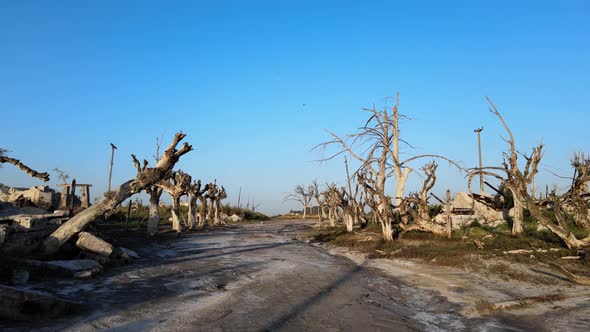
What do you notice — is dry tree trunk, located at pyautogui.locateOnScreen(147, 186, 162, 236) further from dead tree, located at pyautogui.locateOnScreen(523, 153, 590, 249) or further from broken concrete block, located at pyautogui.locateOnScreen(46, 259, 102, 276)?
dead tree, located at pyautogui.locateOnScreen(523, 153, 590, 249)

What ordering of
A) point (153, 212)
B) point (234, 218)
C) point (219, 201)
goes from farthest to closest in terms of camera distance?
point (234, 218) < point (219, 201) < point (153, 212)

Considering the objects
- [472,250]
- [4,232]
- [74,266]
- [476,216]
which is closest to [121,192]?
[4,232]

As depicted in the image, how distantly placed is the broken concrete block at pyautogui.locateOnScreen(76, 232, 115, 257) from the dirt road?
0.86 metres

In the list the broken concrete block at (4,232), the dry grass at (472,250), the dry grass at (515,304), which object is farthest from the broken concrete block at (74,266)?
the dry grass at (472,250)

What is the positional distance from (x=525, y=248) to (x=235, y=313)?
1121 centimetres

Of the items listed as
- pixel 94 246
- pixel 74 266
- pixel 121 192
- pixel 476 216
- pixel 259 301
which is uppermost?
pixel 121 192

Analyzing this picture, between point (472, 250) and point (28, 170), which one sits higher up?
point (28, 170)

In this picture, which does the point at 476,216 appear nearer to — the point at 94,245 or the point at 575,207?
the point at 575,207

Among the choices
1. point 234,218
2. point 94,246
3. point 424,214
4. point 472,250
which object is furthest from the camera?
point 234,218

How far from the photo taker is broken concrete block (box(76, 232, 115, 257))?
1276cm

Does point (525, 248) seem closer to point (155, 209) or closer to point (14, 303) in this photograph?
point (14, 303)

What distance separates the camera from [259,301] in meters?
8.44

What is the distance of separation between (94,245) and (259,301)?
23.7 ft

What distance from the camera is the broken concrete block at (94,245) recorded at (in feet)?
41.9
